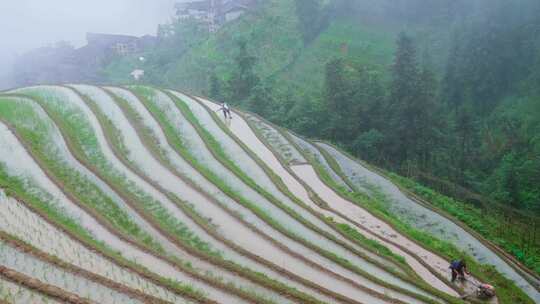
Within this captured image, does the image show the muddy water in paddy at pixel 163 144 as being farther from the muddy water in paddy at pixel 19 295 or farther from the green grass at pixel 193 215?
the muddy water in paddy at pixel 19 295

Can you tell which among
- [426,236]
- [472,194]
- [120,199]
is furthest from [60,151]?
[472,194]

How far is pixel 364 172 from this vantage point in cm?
2955

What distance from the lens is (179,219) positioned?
17781 mm

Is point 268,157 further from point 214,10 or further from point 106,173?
point 214,10

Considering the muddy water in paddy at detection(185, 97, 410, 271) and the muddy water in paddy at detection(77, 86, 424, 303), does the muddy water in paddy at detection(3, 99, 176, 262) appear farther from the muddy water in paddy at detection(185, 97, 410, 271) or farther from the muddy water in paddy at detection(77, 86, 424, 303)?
the muddy water in paddy at detection(185, 97, 410, 271)

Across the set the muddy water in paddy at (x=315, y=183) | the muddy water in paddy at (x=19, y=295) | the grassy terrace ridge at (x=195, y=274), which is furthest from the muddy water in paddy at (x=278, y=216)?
the muddy water in paddy at (x=19, y=295)

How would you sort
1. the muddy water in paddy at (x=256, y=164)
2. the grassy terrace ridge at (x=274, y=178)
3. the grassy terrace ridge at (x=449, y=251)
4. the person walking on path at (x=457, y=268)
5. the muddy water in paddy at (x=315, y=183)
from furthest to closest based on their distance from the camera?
the muddy water in paddy at (x=256, y=164)
the grassy terrace ridge at (x=449, y=251)
the muddy water in paddy at (x=315, y=183)
the person walking on path at (x=457, y=268)
the grassy terrace ridge at (x=274, y=178)

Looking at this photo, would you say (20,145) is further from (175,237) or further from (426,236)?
(426,236)

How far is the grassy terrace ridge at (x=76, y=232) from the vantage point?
12586 mm

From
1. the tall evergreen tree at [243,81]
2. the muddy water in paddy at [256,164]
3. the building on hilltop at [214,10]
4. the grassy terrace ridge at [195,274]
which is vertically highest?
the building on hilltop at [214,10]

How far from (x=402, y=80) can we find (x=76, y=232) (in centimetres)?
3149

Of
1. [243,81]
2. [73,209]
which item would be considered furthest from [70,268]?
[243,81]

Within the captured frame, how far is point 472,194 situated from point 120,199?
2354 cm

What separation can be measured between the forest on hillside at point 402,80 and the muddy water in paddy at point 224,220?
67.8ft
